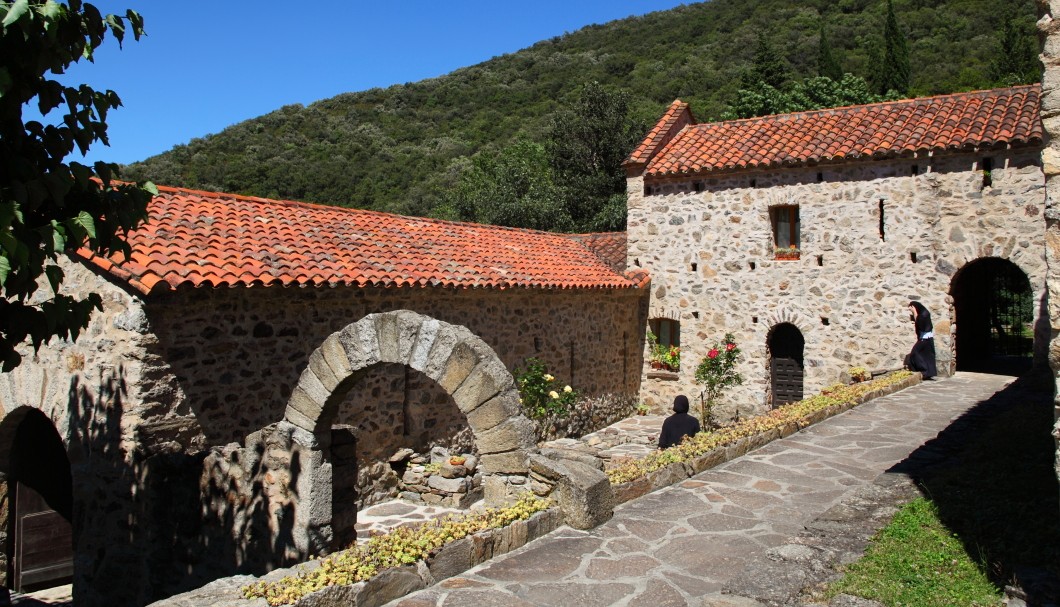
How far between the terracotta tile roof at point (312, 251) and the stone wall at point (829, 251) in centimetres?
237

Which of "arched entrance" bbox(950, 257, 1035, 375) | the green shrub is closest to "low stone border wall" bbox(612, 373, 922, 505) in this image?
the green shrub

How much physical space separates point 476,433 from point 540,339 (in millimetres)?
7858

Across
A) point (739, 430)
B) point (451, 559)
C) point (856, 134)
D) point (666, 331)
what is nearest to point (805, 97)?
point (856, 134)

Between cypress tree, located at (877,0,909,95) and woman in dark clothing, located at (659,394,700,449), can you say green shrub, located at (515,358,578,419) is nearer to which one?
woman in dark clothing, located at (659,394,700,449)

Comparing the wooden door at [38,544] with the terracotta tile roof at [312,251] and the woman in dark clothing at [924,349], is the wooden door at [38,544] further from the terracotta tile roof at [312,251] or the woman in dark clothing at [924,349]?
the woman in dark clothing at [924,349]

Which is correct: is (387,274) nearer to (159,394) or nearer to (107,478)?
(159,394)

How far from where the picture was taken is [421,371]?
602 cm

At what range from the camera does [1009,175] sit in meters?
13.2

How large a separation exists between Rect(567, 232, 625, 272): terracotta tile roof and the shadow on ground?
9298 millimetres

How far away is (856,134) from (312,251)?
11.7m

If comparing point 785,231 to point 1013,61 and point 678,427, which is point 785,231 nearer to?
point 678,427

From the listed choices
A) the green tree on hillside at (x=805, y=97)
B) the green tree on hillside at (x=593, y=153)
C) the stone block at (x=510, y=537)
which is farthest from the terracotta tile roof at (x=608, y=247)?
the stone block at (x=510, y=537)

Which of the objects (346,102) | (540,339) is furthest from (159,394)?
(346,102)

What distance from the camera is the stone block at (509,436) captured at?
5.80 m
